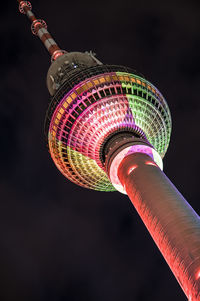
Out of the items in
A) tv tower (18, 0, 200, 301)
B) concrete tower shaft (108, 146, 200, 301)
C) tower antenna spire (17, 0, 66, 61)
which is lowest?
concrete tower shaft (108, 146, 200, 301)

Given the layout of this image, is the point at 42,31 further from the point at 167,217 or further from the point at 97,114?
the point at 167,217

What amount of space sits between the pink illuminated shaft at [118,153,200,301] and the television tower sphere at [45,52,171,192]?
4.22m

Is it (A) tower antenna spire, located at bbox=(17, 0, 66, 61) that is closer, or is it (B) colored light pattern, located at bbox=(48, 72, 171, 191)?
(B) colored light pattern, located at bbox=(48, 72, 171, 191)

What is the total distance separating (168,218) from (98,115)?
12.1 m

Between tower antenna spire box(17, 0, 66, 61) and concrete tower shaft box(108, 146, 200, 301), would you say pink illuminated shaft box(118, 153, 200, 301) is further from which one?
tower antenna spire box(17, 0, 66, 61)

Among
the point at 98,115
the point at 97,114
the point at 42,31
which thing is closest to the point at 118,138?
the point at 98,115

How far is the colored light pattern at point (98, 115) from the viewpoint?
25891 mm

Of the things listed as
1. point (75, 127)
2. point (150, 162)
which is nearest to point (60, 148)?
point (75, 127)

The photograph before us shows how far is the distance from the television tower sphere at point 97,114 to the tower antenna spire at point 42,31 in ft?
40.9

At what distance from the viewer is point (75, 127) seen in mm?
26359

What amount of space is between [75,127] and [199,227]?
14174 mm

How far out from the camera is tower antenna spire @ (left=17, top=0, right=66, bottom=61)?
3821 cm

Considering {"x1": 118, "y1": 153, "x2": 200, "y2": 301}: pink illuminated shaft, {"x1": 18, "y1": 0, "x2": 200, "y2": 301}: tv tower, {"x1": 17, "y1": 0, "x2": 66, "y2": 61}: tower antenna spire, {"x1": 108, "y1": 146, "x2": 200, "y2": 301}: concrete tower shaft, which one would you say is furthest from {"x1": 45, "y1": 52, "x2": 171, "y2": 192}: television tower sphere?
{"x1": 17, "y1": 0, "x2": 66, "y2": 61}: tower antenna spire

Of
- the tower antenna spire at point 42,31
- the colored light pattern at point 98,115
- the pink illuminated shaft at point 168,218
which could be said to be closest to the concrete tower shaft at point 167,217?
the pink illuminated shaft at point 168,218
